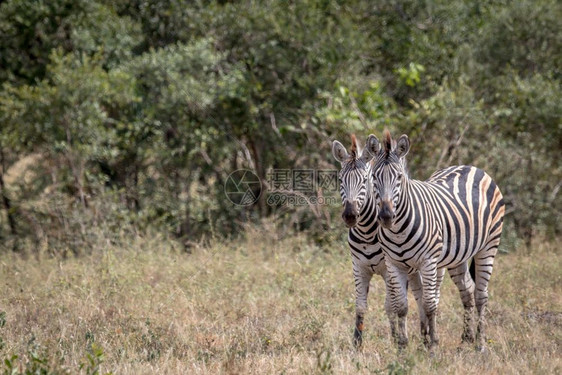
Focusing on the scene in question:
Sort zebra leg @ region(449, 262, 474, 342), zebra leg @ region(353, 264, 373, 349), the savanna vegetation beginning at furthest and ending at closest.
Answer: the savanna vegetation
zebra leg @ region(449, 262, 474, 342)
zebra leg @ region(353, 264, 373, 349)

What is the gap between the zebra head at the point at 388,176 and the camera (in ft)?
19.1

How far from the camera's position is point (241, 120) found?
13195 millimetres

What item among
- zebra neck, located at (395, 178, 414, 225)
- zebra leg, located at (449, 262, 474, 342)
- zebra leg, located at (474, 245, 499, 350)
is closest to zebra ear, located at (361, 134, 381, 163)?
zebra neck, located at (395, 178, 414, 225)

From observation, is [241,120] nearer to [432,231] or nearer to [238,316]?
[238,316]

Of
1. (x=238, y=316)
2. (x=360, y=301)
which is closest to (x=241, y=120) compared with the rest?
(x=238, y=316)

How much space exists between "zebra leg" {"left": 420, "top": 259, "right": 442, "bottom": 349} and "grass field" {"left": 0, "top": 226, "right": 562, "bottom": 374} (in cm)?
23

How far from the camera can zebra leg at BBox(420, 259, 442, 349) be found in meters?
6.14

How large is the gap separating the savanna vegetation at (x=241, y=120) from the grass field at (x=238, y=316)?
0.08 m

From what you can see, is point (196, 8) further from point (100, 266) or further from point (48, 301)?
point (48, 301)

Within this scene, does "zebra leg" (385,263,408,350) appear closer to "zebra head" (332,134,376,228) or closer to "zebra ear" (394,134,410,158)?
"zebra head" (332,134,376,228)

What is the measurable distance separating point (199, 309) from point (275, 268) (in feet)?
6.65

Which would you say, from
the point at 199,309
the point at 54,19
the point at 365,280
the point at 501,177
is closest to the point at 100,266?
the point at 199,309

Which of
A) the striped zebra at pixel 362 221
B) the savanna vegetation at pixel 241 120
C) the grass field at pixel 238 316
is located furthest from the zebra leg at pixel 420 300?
the savanna vegetation at pixel 241 120

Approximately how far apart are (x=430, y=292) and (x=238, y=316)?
247 centimetres
